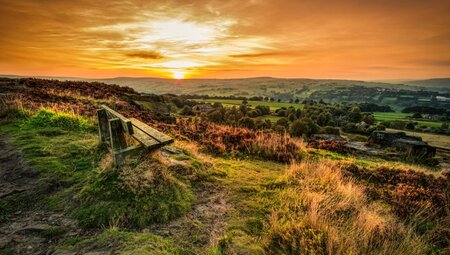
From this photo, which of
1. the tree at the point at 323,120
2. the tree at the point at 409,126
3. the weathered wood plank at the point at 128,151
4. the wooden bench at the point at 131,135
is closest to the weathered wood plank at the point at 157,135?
the wooden bench at the point at 131,135

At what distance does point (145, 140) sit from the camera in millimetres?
5008

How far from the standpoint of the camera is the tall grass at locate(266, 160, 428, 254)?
11.3ft

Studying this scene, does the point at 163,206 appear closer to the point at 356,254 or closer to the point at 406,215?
the point at 356,254

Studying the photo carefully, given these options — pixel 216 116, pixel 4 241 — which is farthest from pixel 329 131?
pixel 4 241

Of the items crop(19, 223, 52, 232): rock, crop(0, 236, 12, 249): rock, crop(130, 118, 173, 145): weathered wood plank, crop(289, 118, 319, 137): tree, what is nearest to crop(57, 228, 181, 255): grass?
crop(19, 223, 52, 232): rock

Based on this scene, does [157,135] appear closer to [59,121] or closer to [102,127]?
[102,127]

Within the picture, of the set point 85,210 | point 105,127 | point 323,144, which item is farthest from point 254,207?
point 323,144

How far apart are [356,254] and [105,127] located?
6702 millimetres

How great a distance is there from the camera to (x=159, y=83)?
6757 inches

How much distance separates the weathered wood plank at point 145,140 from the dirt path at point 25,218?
1.77m

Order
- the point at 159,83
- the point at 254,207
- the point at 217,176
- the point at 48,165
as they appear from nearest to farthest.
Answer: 1. the point at 254,207
2. the point at 48,165
3. the point at 217,176
4. the point at 159,83

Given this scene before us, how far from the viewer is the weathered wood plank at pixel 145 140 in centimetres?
467

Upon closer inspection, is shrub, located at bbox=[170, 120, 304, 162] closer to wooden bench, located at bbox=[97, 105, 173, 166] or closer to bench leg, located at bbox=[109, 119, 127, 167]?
wooden bench, located at bbox=[97, 105, 173, 166]

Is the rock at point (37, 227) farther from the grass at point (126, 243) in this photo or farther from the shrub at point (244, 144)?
the shrub at point (244, 144)
